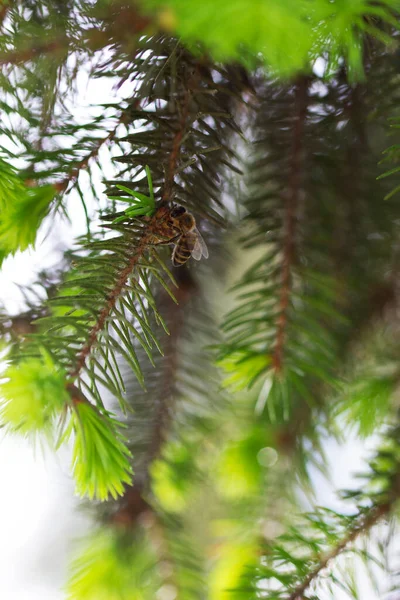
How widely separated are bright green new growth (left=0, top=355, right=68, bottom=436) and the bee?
0.07m

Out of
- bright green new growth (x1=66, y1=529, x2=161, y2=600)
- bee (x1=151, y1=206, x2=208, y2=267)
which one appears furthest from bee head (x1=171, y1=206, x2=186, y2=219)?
bright green new growth (x1=66, y1=529, x2=161, y2=600)

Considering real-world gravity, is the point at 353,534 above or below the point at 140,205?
below

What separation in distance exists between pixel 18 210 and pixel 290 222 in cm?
15

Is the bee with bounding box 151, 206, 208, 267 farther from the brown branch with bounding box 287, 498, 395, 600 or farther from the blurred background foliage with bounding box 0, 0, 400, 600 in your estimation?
the brown branch with bounding box 287, 498, 395, 600

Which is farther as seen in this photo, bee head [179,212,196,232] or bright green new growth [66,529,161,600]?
bright green new growth [66,529,161,600]

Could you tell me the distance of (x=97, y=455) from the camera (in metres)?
0.22

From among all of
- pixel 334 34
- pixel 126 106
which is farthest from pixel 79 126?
pixel 334 34

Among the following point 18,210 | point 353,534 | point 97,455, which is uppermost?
point 18,210

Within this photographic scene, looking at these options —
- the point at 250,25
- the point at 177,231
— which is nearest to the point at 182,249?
the point at 177,231

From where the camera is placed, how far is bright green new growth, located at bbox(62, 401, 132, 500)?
21cm

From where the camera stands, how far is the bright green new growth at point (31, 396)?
0.63 feet

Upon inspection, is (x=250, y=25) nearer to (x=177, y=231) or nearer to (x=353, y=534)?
(x=177, y=231)

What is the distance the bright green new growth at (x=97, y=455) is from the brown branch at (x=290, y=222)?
119 millimetres

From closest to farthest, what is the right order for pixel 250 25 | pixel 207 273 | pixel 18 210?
pixel 250 25 < pixel 18 210 < pixel 207 273
